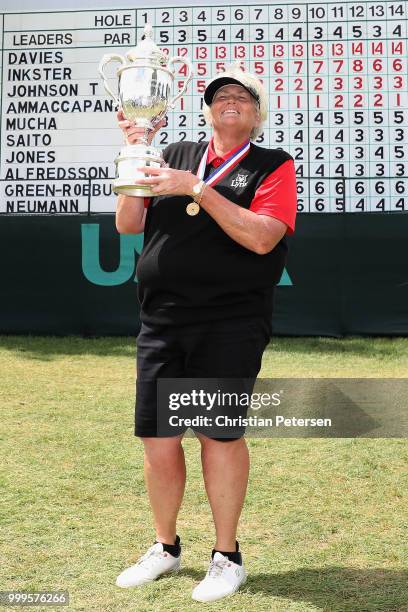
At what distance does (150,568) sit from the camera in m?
2.22

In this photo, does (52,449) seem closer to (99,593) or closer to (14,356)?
(99,593)

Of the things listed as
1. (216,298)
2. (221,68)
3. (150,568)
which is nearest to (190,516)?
(150,568)

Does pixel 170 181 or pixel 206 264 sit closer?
pixel 170 181

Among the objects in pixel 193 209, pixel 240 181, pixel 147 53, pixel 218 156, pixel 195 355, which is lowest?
pixel 195 355

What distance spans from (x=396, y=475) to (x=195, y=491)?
110 centimetres

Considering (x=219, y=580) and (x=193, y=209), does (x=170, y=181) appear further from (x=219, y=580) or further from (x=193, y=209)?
(x=219, y=580)

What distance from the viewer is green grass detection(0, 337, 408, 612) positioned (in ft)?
7.07

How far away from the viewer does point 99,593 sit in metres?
2.11

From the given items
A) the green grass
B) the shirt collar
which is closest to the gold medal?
the shirt collar

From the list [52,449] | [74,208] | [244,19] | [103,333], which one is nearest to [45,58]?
[74,208]

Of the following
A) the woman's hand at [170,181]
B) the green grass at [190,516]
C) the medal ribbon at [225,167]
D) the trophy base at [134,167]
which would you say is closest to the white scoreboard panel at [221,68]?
the green grass at [190,516]

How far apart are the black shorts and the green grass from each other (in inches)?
21.6

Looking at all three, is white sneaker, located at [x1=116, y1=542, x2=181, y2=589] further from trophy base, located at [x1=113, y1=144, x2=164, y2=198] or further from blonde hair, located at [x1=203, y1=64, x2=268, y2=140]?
blonde hair, located at [x1=203, y1=64, x2=268, y2=140]

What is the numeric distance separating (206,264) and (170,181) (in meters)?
0.31
